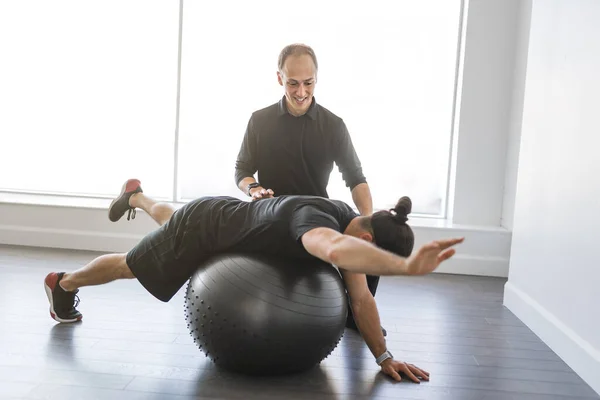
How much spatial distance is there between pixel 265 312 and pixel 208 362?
0.53 meters

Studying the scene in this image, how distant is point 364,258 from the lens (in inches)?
78.5

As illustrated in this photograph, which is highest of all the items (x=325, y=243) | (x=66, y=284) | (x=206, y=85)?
(x=206, y=85)

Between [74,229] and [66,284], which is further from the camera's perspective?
[74,229]

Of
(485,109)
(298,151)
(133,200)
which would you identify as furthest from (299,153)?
(485,109)

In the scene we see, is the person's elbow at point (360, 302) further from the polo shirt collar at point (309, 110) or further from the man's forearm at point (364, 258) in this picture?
the polo shirt collar at point (309, 110)

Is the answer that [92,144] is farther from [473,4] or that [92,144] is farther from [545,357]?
[545,357]

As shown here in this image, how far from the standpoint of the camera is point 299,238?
2314 mm

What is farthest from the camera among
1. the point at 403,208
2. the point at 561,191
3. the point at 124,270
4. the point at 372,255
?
the point at 561,191

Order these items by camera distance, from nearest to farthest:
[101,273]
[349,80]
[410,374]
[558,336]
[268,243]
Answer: [268,243], [410,374], [101,273], [558,336], [349,80]

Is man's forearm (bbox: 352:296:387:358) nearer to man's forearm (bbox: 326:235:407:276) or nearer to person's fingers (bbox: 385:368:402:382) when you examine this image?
person's fingers (bbox: 385:368:402:382)

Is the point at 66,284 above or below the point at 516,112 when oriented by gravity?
below

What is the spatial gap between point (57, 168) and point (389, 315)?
3232mm

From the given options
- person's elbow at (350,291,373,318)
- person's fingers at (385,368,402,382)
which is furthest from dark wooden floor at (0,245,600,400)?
person's elbow at (350,291,373,318)

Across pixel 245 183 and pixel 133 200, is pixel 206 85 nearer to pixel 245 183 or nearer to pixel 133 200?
pixel 133 200
